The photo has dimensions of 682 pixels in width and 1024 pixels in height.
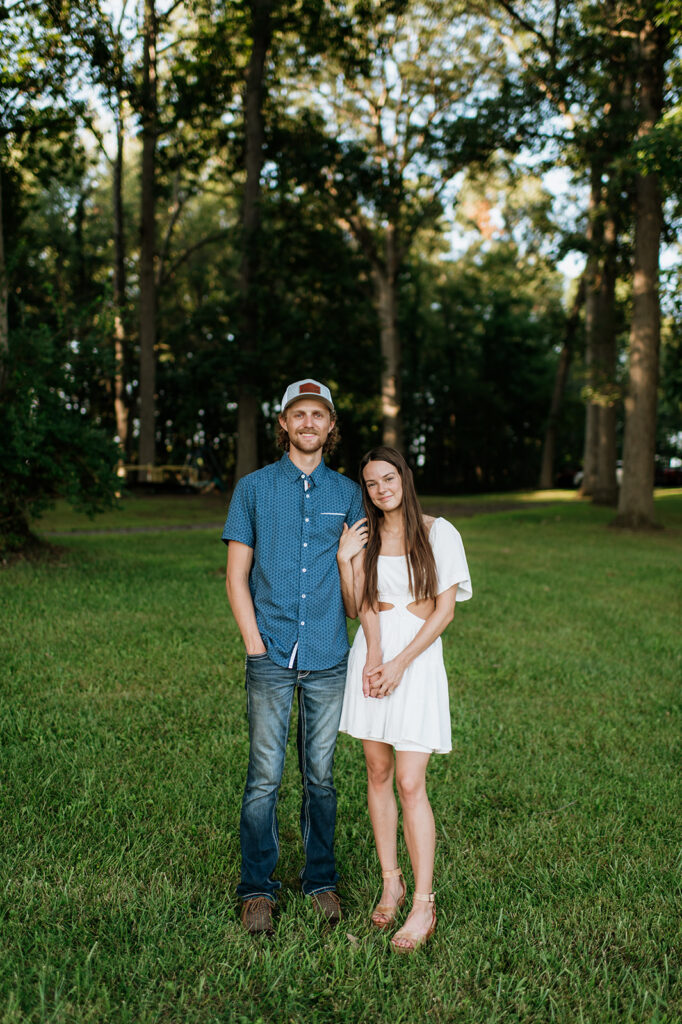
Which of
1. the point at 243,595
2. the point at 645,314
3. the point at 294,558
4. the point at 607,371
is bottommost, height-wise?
the point at 243,595

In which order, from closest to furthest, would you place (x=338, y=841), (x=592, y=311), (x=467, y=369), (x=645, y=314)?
1. (x=338, y=841)
2. (x=645, y=314)
3. (x=592, y=311)
4. (x=467, y=369)

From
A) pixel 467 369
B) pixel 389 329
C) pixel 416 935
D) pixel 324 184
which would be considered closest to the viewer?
pixel 416 935

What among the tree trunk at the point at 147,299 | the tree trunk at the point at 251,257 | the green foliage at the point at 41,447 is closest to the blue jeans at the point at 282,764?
the green foliage at the point at 41,447

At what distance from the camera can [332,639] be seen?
3006 mm

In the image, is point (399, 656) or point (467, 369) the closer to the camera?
Result: point (399, 656)

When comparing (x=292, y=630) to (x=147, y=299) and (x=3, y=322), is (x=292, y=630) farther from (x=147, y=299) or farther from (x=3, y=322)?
(x=147, y=299)

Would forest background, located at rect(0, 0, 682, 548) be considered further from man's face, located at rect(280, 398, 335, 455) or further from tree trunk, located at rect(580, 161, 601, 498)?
man's face, located at rect(280, 398, 335, 455)

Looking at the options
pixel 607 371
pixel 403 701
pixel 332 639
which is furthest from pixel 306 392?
pixel 607 371

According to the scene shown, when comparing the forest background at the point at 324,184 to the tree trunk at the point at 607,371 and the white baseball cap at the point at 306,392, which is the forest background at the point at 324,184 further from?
the white baseball cap at the point at 306,392

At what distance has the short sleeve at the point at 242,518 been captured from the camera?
9.87 feet

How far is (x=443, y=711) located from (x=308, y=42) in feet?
57.8

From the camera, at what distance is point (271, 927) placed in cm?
292

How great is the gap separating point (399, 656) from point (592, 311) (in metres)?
25.1

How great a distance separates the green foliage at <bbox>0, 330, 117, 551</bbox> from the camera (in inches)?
372
